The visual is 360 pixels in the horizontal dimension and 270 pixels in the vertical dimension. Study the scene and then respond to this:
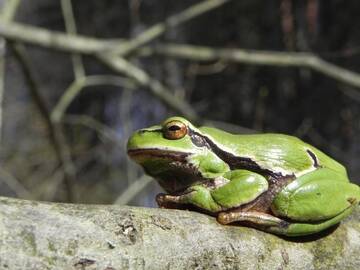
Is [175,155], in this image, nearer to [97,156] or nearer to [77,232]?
[77,232]

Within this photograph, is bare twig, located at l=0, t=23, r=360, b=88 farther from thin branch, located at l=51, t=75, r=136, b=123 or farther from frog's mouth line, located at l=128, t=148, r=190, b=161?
frog's mouth line, located at l=128, t=148, r=190, b=161

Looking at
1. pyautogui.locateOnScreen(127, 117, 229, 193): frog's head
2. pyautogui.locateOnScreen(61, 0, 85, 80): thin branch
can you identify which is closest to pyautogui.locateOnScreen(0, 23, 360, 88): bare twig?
pyautogui.locateOnScreen(61, 0, 85, 80): thin branch

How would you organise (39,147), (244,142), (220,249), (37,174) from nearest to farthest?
(220,249) → (244,142) → (37,174) → (39,147)

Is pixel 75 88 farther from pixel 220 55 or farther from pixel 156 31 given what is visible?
pixel 220 55

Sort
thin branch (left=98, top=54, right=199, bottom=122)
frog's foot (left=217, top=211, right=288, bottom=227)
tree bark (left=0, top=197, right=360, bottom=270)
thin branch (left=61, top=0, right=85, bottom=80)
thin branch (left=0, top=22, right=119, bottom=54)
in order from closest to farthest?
tree bark (left=0, top=197, right=360, bottom=270) → frog's foot (left=217, top=211, right=288, bottom=227) → thin branch (left=0, top=22, right=119, bottom=54) → thin branch (left=98, top=54, right=199, bottom=122) → thin branch (left=61, top=0, right=85, bottom=80)

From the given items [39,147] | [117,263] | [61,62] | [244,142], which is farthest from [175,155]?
[61,62]

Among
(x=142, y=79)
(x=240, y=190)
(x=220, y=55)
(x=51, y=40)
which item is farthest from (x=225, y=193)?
(x=142, y=79)
